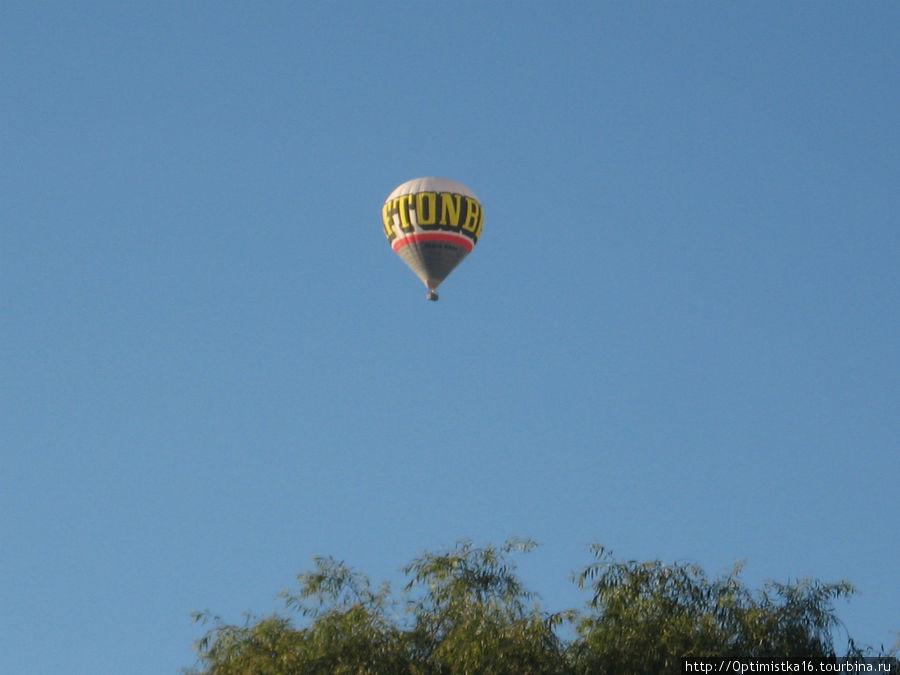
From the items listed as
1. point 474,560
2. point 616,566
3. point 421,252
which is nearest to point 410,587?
point 474,560

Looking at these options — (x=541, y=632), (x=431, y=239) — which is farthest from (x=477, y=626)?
(x=431, y=239)

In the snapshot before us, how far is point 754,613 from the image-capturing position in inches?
1462

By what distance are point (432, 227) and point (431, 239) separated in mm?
393

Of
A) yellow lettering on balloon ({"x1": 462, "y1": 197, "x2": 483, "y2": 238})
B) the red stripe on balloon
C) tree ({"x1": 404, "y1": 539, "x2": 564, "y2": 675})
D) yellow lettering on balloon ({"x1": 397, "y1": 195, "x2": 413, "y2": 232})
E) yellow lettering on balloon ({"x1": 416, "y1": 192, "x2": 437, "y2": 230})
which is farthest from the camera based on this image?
yellow lettering on balloon ({"x1": 462, "y1": 197, "x2": 483, "y2": 238})

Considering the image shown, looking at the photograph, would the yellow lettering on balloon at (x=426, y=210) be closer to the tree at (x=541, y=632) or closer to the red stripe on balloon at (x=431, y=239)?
the red stripe on balloon at (x=431, y=239)

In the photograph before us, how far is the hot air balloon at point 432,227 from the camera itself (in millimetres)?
67250

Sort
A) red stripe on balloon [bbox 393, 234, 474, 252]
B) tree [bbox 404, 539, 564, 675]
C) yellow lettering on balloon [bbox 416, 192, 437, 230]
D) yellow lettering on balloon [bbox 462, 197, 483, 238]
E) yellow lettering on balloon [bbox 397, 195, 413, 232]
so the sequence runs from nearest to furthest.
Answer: tree [bbox 404, 539, 564, 675] < red stripe on balloon [bbox 393, 234, 474, 252] < yellow lettering on balloon [bbox 416, 192, 437, 230] < yellow lettering on balloon [bbox 397, 195, 413, 232] < yellow lettering on balloon [bbox 462, 197, 483, 238]

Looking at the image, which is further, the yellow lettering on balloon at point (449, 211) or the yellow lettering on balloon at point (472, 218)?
the yellow lettering on balloon at point (472, 218)

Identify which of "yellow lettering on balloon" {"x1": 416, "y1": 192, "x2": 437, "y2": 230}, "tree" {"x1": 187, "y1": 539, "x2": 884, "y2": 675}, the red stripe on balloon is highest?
"yellow lettering on balloon" {"x1": 416, "y1": 192, "x2": 437, "y2": 230}

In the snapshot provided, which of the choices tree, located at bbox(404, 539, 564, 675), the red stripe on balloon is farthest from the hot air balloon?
tree, located at bbox(404, 539, 564, 675)

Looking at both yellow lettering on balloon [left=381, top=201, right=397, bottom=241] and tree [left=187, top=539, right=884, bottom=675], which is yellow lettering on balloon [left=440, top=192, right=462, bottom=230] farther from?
tree [left=187, top=539, right=884, bottom=675]

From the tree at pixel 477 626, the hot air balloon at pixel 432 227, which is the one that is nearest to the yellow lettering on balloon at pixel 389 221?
the hot air balloon at pixel 432 227

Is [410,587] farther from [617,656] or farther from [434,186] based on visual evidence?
[434,186]

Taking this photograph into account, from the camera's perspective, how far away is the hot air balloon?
67.2m
